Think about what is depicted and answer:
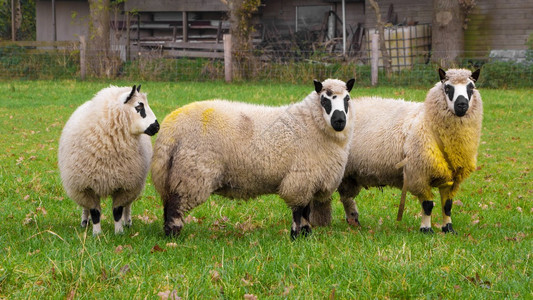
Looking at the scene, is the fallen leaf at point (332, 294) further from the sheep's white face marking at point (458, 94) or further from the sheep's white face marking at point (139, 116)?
the sheep's white face marking at point (458, 94)

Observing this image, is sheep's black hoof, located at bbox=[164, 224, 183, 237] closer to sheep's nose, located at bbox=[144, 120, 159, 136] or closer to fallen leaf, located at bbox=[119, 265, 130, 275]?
sheep's nose, located at bbox=[144, 120, 159, 136]

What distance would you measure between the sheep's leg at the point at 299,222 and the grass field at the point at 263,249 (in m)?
0.20

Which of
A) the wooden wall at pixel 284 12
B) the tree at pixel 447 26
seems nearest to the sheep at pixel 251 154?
the tree at pixel 447 26

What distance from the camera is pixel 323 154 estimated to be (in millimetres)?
6938

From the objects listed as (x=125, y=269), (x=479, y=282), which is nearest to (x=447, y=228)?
(x=479, y=282)

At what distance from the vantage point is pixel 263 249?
→ 5949mm

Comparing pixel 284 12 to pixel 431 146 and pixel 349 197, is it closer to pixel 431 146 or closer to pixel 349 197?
pixel 349 197

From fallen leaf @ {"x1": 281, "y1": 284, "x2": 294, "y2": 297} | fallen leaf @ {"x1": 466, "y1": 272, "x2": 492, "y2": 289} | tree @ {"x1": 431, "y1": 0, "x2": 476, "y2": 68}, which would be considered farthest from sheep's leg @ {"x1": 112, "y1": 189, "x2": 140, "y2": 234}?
tree @ {"x1": 431, "y1": 0, "x2": 476, "y2": 68}

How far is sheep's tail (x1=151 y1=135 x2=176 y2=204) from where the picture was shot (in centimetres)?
674

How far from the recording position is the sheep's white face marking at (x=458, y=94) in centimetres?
712

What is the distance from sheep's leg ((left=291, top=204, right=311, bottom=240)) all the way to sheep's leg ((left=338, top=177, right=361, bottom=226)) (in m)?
1.08

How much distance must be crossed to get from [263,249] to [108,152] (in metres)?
1.98

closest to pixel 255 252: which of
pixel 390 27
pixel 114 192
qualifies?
pixel 114 192

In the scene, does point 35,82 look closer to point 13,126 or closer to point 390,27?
point 13,126
